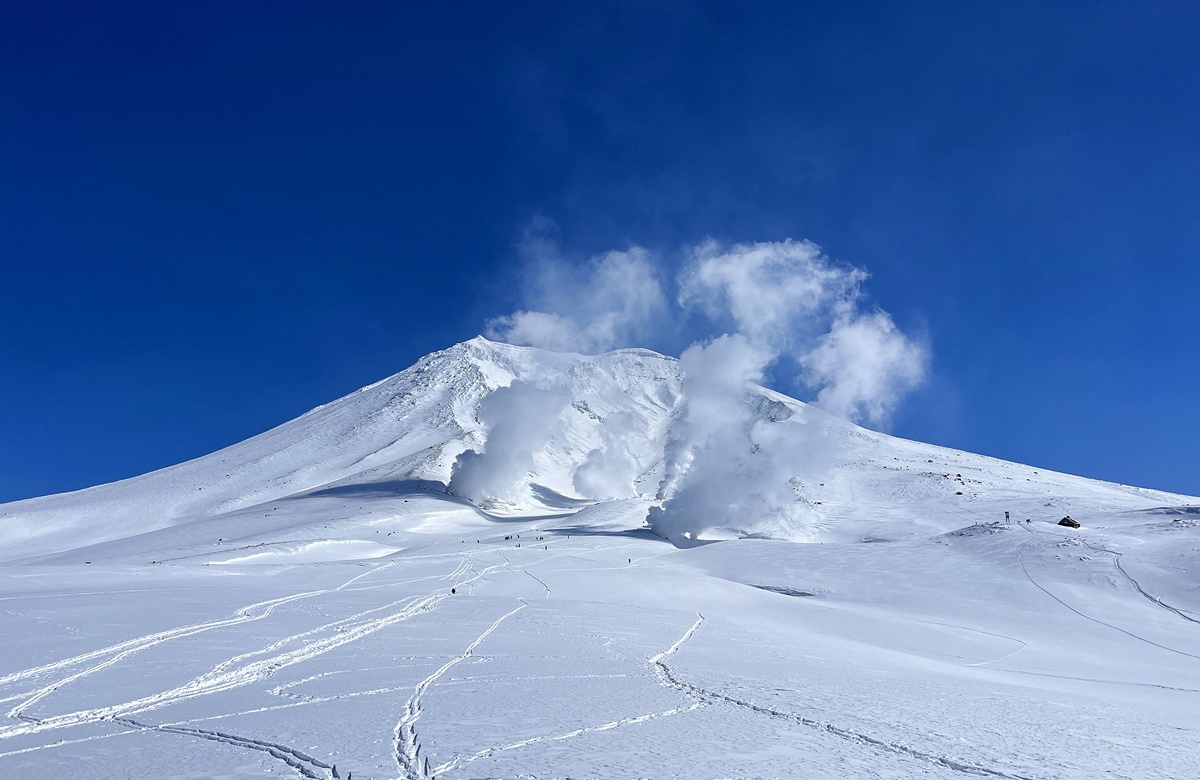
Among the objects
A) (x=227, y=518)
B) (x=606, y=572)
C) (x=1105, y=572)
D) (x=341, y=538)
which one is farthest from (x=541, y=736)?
(x=227, y=518)

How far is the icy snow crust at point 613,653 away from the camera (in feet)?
20.9

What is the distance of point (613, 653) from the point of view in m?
11.8

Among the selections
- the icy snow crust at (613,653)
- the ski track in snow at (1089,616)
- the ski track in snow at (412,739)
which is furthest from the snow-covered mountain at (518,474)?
the ski track in snow at (412,739)

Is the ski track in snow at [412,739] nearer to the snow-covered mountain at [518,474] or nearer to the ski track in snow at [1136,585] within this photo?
the ski track in snow at [1136,585]

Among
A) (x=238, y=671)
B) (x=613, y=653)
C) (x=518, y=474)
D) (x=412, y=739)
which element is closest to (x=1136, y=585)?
(x=613, y=653)

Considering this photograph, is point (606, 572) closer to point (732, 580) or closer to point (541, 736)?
point (732, 580)

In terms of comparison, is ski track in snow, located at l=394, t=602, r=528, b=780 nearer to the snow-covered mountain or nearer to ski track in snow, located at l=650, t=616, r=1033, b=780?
ski track in snow, located at l=650, t=616, r=1033, b=780

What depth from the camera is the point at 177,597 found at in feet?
57.5

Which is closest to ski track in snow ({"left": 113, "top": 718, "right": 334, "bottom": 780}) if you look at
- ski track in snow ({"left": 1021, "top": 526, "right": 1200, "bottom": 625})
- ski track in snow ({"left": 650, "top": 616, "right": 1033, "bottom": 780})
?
ski track in snow ({"left": 650, "top": 616, "right": 1033, "bottom": 780})

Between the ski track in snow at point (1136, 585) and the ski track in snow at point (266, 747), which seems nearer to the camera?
the ski track in snow at point (266, 747)

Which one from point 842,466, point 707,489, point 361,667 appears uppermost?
point 842,466

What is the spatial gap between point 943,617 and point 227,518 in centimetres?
4851

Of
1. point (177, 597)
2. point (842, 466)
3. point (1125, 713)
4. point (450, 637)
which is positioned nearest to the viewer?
point (1125, 713)

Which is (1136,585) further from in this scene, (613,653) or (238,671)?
(238,671)
